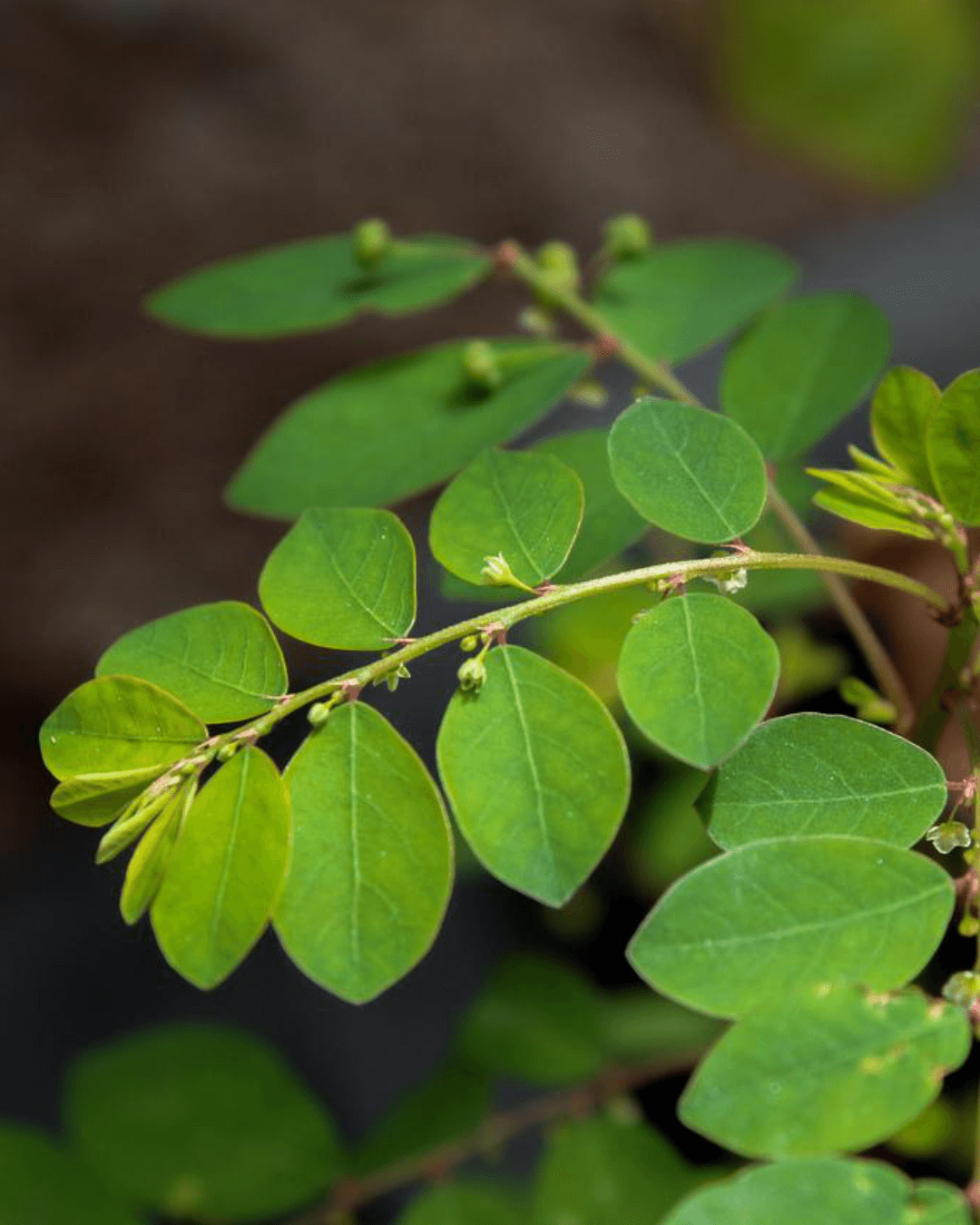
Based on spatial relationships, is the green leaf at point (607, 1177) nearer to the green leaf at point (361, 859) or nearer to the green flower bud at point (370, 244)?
the green leaf at point (361, 859)

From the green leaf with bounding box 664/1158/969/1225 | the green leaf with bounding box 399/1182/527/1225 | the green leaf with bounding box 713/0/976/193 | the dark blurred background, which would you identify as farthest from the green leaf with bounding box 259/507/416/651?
the green leaf with bounding box 713/0/976/193

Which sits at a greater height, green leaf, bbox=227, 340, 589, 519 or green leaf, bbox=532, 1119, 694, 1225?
green leaf, bbox=227, 340, 589, 519

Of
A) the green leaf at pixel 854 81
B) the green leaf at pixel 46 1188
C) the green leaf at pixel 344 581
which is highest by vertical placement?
the green leaf at pixel 854 81

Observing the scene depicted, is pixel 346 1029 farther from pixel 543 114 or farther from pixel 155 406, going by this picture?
pixel 543 114

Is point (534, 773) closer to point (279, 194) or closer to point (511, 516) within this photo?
point (511, 516)

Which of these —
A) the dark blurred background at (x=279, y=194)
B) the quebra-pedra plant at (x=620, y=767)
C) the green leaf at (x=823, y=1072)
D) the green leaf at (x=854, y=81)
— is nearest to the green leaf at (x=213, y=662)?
the quebra-pedra plant at (x=620, y=767)

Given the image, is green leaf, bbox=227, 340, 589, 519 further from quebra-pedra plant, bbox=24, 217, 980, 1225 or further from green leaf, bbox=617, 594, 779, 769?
green leaf, bbox=617, 594, 779, 769
